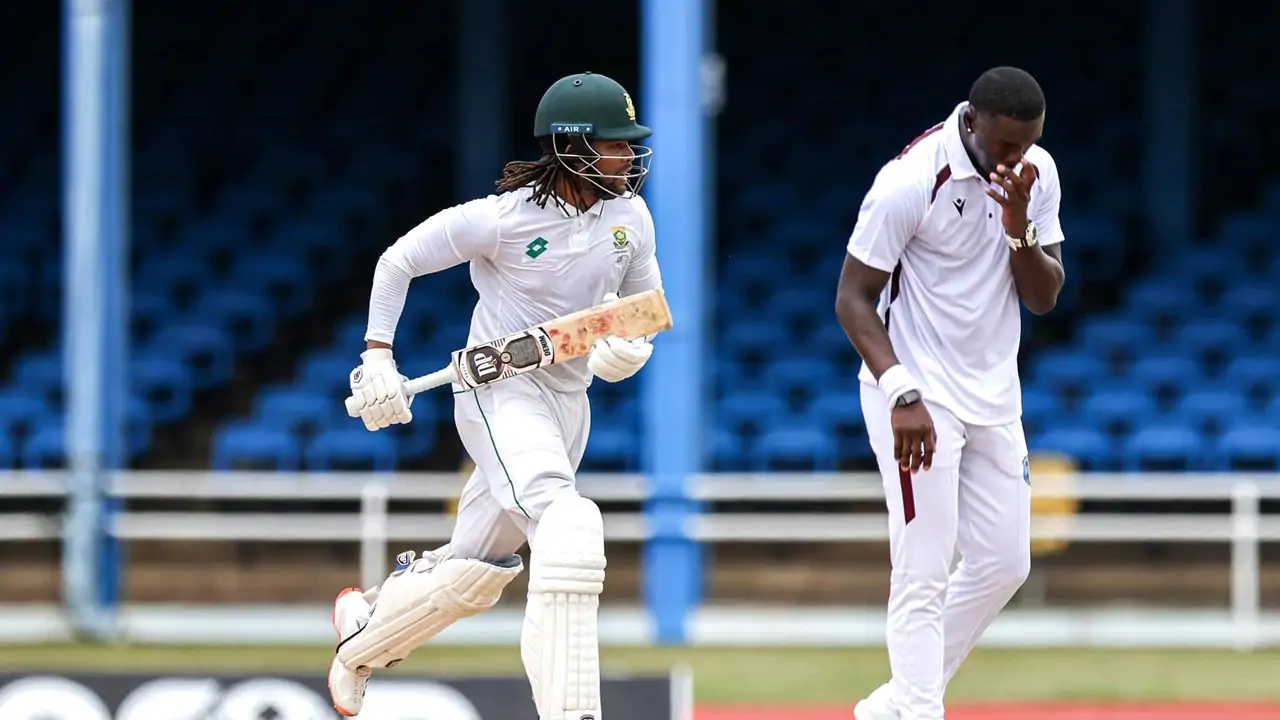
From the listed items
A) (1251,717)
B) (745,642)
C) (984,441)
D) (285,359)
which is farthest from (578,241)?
(285,359)

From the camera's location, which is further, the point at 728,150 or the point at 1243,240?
the point at 728,150

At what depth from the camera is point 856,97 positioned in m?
14.9

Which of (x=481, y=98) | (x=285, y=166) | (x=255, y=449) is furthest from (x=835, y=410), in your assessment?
(x=285, y=166)

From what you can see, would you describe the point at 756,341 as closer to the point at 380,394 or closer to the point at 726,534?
the point at 726,534

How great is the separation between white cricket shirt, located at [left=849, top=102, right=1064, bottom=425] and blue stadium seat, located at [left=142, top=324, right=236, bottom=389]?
8.33m

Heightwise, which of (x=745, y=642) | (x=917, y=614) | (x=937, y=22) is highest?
(x=937, y=22)

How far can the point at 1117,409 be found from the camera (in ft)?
38.7

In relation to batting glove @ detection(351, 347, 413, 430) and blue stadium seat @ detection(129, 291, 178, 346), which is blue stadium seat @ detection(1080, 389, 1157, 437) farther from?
batting glove @ detection(351, 347, 413, 430)

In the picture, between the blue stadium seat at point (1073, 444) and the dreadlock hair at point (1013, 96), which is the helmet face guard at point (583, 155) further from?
the blue stadium seat at point (1073, 444)

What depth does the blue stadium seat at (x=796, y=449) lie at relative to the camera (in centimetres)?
1162

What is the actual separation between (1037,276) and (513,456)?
1468 mm

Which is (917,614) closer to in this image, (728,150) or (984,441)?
(984,441)

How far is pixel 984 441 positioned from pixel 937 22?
10487 mm

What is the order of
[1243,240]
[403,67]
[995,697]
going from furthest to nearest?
[403,67] < [1243,240] < [995,697]
